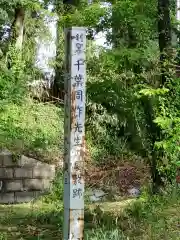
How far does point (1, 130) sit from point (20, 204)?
186 cm

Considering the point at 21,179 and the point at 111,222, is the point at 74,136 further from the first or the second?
the point at 21,179

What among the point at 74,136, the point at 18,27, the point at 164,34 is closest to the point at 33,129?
the point at 18,27

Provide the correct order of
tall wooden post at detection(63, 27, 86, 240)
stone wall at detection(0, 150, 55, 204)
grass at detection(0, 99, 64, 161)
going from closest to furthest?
1. tall wooden post at detection(63, 27, 86, 240)
2. stone wall at detection(0, 150, 55, 204)
3. grass at detection(0, 99, 64, 161)

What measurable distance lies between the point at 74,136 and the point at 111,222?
1.68m

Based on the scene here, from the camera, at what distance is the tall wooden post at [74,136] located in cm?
427

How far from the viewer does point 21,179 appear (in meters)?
8.08

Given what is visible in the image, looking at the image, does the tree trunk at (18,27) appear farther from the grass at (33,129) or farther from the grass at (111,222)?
the grass at (111,222)

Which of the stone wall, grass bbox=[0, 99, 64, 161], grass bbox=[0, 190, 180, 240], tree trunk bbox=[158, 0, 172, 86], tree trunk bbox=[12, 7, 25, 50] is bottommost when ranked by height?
grass bbox=[0, 190, 180, 240]

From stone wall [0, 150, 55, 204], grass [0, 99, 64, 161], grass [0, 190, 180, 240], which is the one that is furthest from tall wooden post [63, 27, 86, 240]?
grass [0, 99, 64, 161]

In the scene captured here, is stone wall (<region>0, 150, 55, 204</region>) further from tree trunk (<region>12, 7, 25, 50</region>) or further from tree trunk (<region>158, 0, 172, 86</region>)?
tree trunk (<region>12, 7, 25, 50</region>)

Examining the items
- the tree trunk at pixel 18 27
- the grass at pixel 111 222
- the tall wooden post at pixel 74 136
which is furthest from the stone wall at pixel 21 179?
the tree trunk at pixel 18 27

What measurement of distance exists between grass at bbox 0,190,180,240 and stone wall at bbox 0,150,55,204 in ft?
2.55

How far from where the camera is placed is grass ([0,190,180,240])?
16.0 feet

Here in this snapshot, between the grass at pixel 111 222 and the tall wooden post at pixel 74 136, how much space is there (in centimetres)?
31
